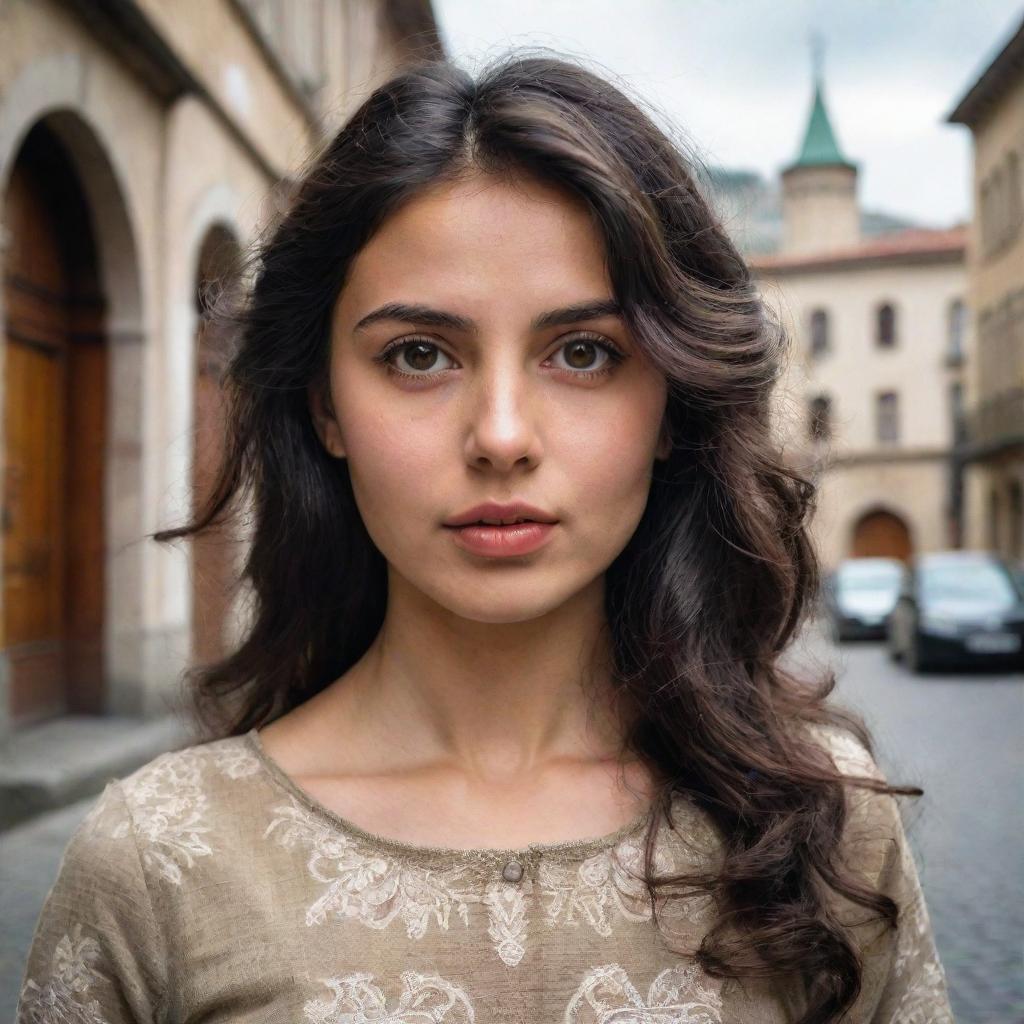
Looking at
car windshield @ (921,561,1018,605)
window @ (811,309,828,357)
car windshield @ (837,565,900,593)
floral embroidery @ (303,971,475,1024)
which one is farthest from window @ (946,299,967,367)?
floral embroidery @ (303,971,475,1024)

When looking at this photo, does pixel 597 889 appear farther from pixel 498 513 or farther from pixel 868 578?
pixel 868 578

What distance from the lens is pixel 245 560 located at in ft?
7.02

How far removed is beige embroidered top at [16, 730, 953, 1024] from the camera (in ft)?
5.19

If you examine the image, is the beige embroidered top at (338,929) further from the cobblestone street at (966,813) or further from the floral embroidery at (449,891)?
the cobblestone street at (966,813)

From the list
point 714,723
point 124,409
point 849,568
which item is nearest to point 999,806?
point 124,409

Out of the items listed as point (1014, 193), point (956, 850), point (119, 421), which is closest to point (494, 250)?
point (956, 850)

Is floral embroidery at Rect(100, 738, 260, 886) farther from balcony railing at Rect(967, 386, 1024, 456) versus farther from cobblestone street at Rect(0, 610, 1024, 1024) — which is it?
balcony railing at Rect(967, 386, 1024, 456)

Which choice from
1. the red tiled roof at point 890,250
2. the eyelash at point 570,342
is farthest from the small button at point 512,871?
the red tiled roof at point 890,250

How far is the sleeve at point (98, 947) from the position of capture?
158 centimetres

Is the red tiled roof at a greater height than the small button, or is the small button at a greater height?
the red tiled roof

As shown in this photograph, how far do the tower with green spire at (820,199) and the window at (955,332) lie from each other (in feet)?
36.7

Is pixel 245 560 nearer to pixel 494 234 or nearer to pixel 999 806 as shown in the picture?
pixel 494 234

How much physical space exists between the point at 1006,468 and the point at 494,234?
34571 millimetres

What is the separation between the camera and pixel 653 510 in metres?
2.00
